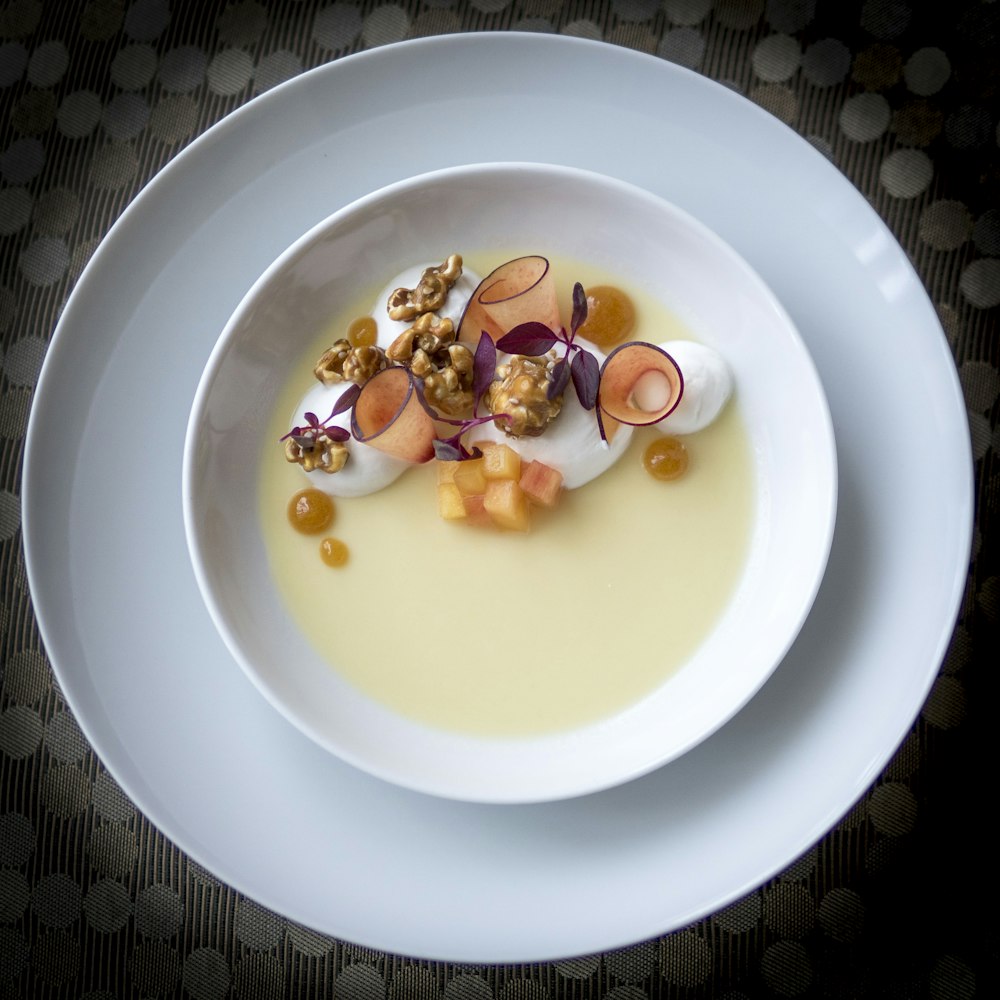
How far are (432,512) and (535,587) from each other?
0.21 metres

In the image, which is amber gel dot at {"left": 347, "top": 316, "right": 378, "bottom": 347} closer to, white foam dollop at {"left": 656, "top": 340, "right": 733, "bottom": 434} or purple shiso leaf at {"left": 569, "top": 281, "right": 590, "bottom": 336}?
purple shiso leaf at {"left": 569, "top": 281, "right": 590, "bottom": 336}

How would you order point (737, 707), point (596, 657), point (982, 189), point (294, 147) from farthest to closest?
1. point (982, 189)
2. point (596, 657)
3. point (294, 147)
4. point (737, 707)

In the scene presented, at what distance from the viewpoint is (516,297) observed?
4.61 feet

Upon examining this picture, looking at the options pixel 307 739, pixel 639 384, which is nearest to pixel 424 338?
pixel 639 384

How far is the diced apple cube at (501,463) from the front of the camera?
1.43 meters

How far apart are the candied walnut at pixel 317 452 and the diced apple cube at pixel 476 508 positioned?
0.69ft

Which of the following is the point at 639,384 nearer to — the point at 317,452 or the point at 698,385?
the point at 698,385

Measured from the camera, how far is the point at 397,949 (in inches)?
53.5

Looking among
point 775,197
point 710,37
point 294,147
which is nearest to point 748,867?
point 775,197

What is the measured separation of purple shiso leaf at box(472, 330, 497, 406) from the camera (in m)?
1.42

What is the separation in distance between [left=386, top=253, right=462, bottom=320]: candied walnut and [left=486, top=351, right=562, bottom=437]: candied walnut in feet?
0.52

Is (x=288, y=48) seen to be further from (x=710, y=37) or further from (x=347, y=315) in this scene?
(x=710, y=37)

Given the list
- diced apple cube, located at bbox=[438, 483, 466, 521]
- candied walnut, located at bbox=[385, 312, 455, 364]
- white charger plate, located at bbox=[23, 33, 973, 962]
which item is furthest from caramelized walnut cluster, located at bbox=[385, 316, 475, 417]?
white charger plate, located at bbox=[23, 33, 973, 962]

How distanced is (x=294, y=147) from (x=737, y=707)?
1081mm
